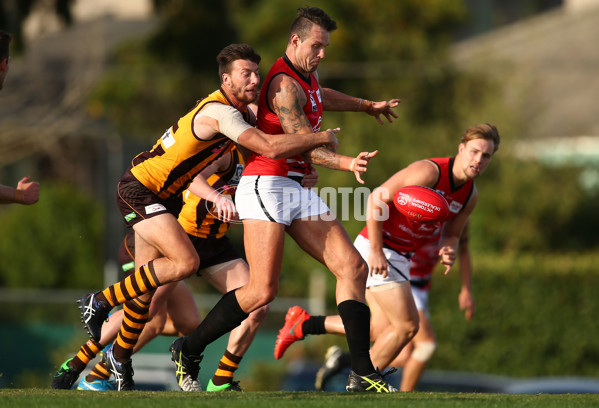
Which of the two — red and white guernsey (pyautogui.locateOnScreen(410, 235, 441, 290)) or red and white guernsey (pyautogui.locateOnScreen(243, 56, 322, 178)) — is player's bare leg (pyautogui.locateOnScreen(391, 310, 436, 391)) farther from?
red and white guernsey (pyautogui.locateOnScreen(243, 56, 322, 178))

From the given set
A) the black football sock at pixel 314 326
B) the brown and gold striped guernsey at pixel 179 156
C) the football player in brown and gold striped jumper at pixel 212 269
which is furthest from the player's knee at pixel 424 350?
the brown and gold striped guernsey at pixel 179 156

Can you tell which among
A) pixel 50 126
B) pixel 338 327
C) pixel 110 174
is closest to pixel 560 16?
pixel 50 126

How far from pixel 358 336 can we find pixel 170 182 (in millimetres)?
1778

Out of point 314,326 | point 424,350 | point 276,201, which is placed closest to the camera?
point 276,201

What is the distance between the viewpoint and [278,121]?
660 cm

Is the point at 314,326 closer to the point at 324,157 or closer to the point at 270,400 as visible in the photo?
the point at 270,400

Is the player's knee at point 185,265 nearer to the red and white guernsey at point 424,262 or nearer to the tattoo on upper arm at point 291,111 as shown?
the tattoo on upper arm at point 291,111

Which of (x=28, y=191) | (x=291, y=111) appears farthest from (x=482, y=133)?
(x=28, y=191)

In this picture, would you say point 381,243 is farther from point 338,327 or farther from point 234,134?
point 234,134

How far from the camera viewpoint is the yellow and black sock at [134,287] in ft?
22.3

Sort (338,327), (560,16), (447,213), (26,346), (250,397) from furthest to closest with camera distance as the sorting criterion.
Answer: (560,16), (26,346), (338,327), (447,213), (250,397)

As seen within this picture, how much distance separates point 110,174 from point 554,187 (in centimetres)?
1027

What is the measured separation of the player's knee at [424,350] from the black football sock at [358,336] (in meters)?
2.70

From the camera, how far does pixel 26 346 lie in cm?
1605
